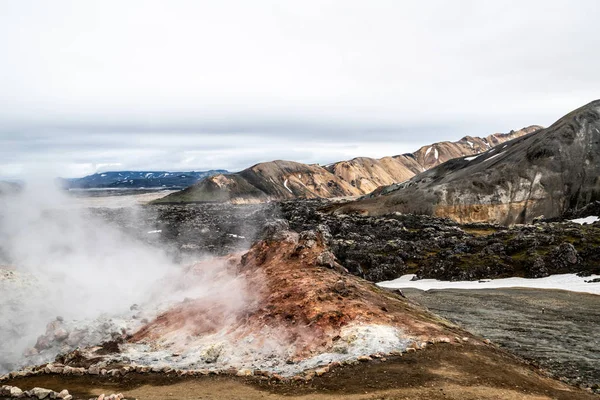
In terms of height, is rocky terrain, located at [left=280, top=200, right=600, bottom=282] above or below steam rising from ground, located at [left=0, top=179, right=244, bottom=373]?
below

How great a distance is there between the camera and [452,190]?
131 m

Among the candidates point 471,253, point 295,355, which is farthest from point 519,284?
point 295,355

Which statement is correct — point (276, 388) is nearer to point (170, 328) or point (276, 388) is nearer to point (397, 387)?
point (397, 387)

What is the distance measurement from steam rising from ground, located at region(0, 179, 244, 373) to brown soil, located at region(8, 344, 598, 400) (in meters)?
8.68

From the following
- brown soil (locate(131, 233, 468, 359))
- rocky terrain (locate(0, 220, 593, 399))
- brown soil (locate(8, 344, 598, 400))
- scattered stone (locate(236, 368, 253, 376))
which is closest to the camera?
brown soil (locate(8, 344, 598, 400))

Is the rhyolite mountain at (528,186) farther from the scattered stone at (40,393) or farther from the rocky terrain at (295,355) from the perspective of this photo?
the scattered stone at (40,393)

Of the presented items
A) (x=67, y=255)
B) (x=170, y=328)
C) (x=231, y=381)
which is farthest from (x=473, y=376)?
(x=67, y=255)

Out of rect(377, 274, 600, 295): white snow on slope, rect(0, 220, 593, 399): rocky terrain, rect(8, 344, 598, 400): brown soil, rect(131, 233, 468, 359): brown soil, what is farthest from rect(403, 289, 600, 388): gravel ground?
rect(8, 344, 598, 400): brown soil

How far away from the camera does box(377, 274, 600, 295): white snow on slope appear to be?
160ft

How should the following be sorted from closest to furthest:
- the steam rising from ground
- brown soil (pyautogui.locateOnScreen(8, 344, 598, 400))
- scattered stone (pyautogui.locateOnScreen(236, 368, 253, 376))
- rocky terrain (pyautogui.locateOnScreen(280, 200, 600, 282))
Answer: brown soil (pyautogui.locateOnScreen(8, 344, 598, 400)), scattered stone (pyautogui.locateOnScreen(236, 368, 253, 376)), the steam rising from ground, rocky terrain (pyautogui.locateOnScreen(280, 200, 600, 282))

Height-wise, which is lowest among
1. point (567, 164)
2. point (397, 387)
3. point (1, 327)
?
point (1, 327)

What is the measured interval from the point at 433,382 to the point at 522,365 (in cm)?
702

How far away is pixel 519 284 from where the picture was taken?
54188 mm

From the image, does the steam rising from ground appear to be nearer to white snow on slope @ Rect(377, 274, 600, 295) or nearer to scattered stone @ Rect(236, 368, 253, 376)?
scattered stone @ Rect(236, 368, 253, 376)
